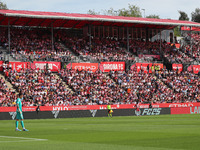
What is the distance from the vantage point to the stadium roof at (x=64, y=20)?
6028 centimetres

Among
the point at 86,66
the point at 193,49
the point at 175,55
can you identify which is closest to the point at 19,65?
the point at 86,66

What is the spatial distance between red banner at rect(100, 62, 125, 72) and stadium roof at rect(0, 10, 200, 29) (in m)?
7.02

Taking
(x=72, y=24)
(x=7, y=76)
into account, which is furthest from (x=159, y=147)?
(x=72, y=24)

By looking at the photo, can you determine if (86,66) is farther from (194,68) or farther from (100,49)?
(194,68)

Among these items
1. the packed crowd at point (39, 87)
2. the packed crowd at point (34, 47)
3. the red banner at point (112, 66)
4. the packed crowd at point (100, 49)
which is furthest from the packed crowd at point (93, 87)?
the packed crowd at point (100, 49)

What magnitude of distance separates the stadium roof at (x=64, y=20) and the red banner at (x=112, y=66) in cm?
702

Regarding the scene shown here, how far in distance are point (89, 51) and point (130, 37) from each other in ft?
43.8

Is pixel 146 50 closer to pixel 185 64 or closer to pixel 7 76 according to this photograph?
pixel 185 64

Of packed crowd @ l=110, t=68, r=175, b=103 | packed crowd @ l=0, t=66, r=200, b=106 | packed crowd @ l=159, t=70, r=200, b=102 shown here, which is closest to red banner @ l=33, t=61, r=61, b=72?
packed crowd @ l=0, t=66, r=200, b=106

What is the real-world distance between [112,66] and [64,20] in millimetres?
10898

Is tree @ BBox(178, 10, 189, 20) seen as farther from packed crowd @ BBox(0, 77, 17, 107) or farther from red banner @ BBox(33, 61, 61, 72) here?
packed crowd @ BBox(0, 77, 17, 107)

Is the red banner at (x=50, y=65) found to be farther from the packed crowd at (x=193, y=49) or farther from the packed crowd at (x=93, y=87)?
the packed crowd at (x=193, y=49)

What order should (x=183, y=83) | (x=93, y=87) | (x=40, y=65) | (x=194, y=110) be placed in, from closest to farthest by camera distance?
(x=93, y=87), (x=194, y=110), (x=40, y=65), (x=183, y=83)

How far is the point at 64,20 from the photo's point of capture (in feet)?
219
